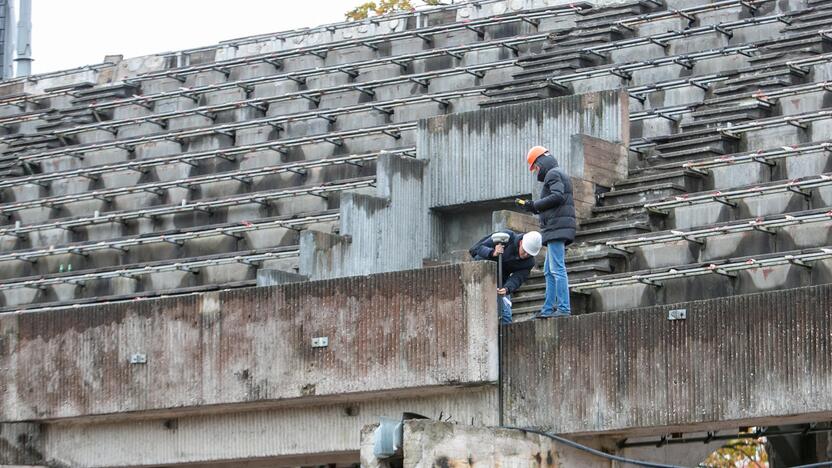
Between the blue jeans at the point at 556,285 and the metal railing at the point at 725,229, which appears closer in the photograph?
the blue jeans at the point at 556,285

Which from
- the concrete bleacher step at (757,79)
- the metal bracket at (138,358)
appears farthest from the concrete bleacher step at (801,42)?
the metal bracket at (138,358)

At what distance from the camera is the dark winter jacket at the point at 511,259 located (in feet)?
52.5

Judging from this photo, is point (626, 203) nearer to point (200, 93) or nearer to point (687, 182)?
point (687, 182)

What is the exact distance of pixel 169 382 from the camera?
17.3 meters

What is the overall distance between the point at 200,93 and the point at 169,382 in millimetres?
12858

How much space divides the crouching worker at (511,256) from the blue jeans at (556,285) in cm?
17

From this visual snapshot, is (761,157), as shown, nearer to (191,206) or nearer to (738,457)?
(191,206)

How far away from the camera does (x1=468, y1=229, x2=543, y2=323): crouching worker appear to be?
1573 centimetres

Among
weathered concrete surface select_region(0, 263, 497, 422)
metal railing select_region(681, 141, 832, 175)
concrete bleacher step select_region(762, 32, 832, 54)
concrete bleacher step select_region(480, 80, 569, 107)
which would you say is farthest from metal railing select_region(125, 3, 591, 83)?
weathered concrete surface select_region(0, 263, 497, 422)

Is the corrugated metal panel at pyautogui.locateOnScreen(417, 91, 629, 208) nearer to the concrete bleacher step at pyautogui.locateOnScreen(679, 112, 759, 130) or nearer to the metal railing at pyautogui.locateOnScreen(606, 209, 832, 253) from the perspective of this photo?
the concrete bleacher step at pyautogui.locateOnScreen(679, 112, 759, 130)

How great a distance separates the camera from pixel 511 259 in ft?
52.8

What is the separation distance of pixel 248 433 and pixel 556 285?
3418 mm

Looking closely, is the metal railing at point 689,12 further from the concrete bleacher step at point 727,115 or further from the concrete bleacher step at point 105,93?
the concrete bleacher step at point 105,93

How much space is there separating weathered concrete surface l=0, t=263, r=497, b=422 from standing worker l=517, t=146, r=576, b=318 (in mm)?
530
